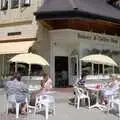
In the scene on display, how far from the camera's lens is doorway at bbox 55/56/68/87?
2934 cm

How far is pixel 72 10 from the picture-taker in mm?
25531

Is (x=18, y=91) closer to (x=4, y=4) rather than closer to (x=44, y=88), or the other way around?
(x=44, y=88)

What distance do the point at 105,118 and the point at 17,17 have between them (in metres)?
17.7

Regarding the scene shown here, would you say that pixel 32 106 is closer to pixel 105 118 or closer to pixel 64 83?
pixel 105 118

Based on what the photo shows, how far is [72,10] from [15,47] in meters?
5.58

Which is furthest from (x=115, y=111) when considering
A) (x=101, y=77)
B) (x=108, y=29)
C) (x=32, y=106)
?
(x=108, y=29)

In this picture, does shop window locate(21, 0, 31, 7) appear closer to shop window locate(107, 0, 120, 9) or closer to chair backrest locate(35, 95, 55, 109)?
shop window locate(107, 0, 120, 9)

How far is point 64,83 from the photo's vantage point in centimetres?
2948

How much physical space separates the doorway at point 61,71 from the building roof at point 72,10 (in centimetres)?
422

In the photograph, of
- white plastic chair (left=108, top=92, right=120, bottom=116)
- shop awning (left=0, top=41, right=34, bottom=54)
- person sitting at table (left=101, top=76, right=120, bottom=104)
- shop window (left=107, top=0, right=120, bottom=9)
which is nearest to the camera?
white plastic chair (left=108, top=92, right=120, bottom=116)

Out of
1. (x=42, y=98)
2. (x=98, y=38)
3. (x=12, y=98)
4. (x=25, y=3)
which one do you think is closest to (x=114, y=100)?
(x=42, y=98)

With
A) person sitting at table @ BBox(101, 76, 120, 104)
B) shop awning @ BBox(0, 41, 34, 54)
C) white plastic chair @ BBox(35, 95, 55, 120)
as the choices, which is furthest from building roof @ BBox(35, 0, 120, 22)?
white plastic chair @ BBox(35, 95, 55, 120)

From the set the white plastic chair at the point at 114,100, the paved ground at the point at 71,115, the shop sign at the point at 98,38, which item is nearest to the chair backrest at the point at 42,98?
the paved ground at the point at 71,115

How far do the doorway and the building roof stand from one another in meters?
4.22
